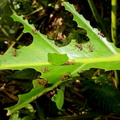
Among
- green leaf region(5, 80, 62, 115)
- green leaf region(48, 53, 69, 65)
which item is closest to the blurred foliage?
green leaf region(48, 53, 69, 65)

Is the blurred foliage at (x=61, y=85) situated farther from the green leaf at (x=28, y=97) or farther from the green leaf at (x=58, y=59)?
the green leaf at (x=28, y=97)

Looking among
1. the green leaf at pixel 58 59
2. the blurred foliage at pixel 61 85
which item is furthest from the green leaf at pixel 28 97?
the blurred foliage at pixel 61 85

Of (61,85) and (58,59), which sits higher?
(58,59)

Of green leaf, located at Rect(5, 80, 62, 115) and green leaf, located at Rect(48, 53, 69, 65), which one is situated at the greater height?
green leaf, located at Rect(48, 53, 69, 65)

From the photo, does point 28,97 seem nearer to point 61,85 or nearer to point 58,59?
point 58,59

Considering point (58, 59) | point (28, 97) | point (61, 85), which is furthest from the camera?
point (61, 85)

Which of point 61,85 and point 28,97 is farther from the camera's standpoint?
point 61,85

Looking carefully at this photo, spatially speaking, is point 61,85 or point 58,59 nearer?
point 58,59

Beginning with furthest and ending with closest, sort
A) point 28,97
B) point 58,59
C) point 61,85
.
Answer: point 61,85 < point 58,59 < point 28,97

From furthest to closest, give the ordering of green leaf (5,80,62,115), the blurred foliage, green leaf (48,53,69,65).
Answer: the blurred foliage, green leaf (48,53,69,65), green leaf (5,80,62,115)

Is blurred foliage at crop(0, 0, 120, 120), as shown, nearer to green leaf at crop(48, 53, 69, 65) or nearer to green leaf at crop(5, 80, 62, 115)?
green leaf at crop(48, 53, 69, 65)

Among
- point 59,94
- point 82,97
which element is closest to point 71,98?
point 82,97

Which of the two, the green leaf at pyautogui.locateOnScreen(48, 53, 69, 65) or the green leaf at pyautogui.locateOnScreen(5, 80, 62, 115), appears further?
the green leaf at pyautogui.locateOnScreen(48, 53, 69, 65)

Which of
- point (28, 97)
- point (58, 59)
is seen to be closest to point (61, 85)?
point (58, 59)
